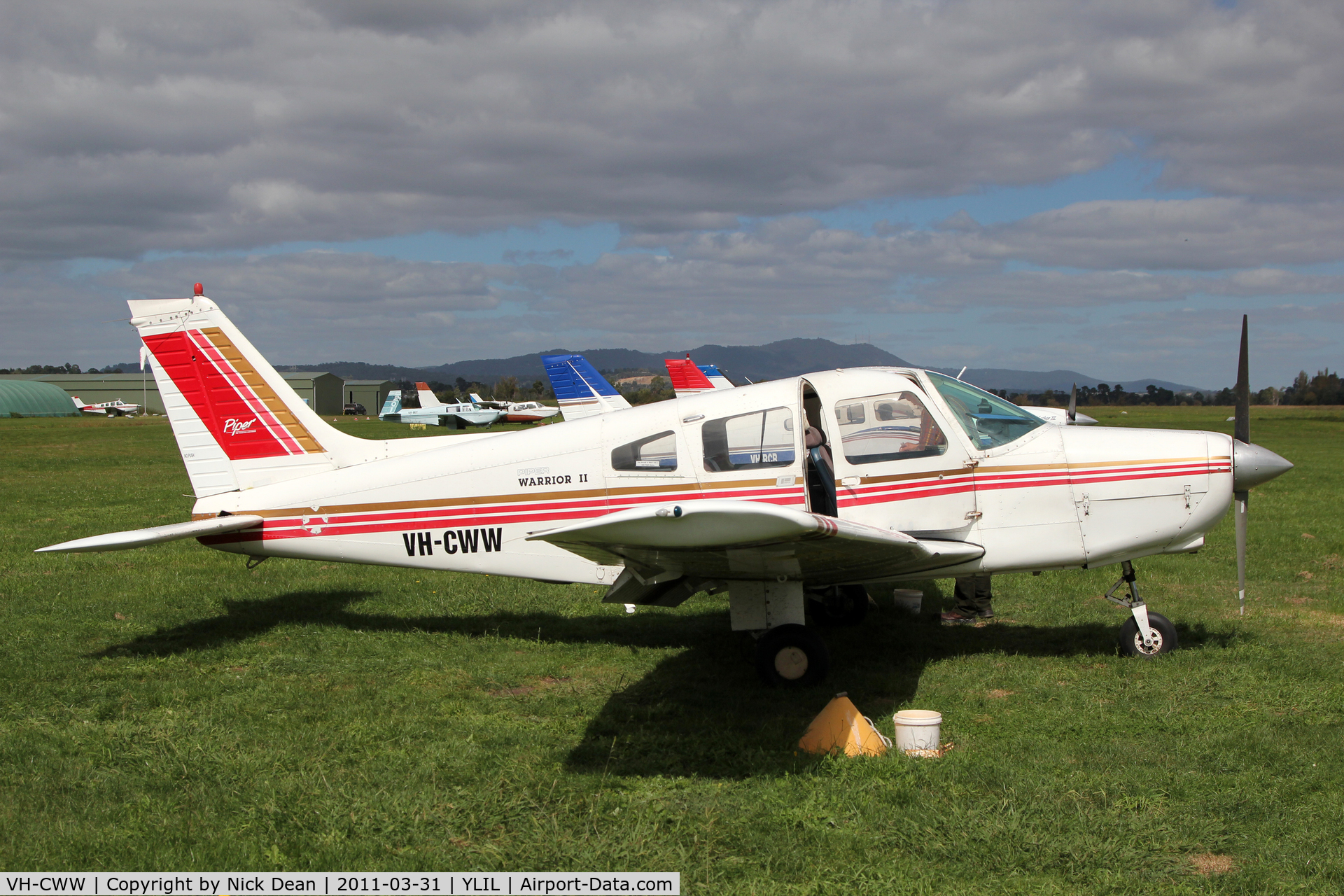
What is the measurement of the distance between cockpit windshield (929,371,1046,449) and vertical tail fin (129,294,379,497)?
5.03 m

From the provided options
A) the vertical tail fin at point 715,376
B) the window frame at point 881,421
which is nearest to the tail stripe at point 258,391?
the window frame at point 881,421

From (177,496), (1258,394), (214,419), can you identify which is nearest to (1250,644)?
(214,419)

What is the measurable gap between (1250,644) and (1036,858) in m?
4.41

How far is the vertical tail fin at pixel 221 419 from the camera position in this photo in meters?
8.31

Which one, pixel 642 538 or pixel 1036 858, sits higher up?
pixel 642 538

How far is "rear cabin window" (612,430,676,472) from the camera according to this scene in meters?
7.03

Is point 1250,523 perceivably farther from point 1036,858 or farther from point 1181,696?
point 1036,858

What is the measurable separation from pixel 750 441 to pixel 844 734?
2.38m

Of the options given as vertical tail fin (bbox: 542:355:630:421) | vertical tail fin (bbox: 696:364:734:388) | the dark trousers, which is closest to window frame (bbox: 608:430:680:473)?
the dark trousers

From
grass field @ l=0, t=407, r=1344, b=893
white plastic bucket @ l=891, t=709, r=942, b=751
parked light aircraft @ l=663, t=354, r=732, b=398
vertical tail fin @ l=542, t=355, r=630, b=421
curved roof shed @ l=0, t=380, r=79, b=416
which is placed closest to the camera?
grass field @ l=0, t=407, r=1344, b=893

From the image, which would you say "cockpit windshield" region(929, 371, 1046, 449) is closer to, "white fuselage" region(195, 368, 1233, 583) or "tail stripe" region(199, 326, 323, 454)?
"white fuselage" region(195, 368, 1233, 583)

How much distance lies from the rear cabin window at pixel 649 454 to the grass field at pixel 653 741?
→ 1.56 meters

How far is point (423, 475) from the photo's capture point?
25.0 feet

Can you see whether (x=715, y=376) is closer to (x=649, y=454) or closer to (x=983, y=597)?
(x=983, y=597)
